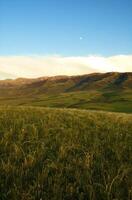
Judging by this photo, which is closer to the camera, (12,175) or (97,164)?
(12,175)

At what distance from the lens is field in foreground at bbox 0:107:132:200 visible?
188 inches

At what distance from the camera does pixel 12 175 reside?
17.5 ft

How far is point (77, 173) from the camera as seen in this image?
541 centimetres

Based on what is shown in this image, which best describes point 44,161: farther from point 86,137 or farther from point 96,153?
→ point 86,137

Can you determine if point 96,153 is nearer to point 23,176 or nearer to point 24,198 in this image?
point 23,176

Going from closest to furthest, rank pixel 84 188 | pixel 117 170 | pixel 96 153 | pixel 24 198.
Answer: pixel 24 198, pixel 84 188, pixel 117 170, pixel 96 153

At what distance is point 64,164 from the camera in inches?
234

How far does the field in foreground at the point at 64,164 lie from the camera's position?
4.77 meters

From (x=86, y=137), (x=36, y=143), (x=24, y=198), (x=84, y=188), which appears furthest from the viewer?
(x=86, y=137)

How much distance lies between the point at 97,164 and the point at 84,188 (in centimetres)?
115

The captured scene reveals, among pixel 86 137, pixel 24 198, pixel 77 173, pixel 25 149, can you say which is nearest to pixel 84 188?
pixel 77 173

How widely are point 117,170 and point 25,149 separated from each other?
2.29 meters

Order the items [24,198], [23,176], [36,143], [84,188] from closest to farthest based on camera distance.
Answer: [24,198] → [84,188] → [23,176] → [36,143]

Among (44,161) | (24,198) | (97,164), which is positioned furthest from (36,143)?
(24,198)
